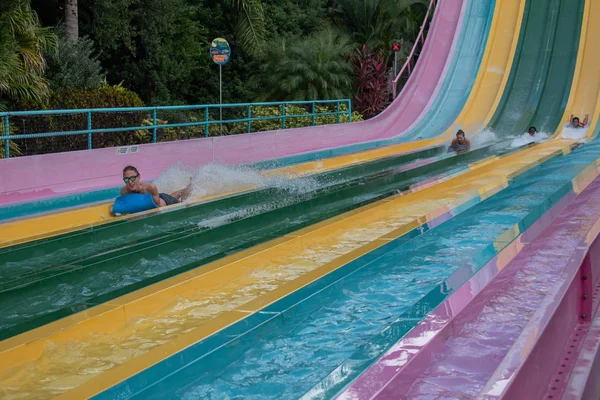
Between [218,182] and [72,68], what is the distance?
5.54m

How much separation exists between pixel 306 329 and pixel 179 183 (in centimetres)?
500

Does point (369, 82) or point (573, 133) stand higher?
point (369, 82)

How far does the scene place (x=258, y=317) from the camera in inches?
158

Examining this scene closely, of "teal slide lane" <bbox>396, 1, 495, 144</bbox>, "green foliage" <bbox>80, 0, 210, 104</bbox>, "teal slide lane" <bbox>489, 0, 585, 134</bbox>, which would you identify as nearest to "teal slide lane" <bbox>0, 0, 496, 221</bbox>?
"teal slide lane" <bbox>396, 1, 495, 144</bbox>

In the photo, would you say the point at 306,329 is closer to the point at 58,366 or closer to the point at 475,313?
the point at 475,313

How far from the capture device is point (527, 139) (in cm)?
1557

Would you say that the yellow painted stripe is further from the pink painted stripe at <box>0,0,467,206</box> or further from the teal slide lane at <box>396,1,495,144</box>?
the pink painted stripe at <box>0,0,467,206</box>

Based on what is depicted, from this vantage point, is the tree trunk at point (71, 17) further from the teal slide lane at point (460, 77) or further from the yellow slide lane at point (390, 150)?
the teal slide lane at point (460, 77)

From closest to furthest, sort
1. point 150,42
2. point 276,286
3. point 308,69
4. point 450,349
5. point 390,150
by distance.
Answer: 1. point 450,349
2. point 276,286
3. point 390,150
4. point 150,42
5. point 308,69

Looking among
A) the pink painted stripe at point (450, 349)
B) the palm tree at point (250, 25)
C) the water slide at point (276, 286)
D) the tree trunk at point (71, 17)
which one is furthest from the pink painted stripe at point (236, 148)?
the pink painted stripe at point (450, 349)

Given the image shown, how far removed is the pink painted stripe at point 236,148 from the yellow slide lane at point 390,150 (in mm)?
1001

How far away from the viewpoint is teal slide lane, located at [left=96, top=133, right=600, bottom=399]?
3311 mm

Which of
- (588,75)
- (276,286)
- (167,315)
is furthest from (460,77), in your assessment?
(167,315)

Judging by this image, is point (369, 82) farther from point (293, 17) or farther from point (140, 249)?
point (140, 249)
